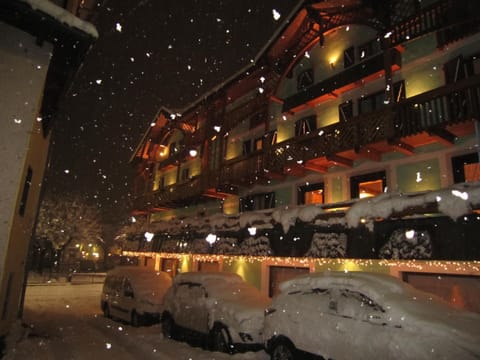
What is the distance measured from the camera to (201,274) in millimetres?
11859

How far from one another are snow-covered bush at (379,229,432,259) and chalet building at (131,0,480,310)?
193mm

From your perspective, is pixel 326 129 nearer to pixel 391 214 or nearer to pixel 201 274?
pixel 391 214

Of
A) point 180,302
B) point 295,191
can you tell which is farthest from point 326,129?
point 180,302

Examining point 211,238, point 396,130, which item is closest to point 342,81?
point 396,130

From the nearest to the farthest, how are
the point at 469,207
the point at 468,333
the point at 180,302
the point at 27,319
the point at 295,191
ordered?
the point at 468,333
the point at 469,207
the point at 180,302
the point at 27,319
the point at 295,191

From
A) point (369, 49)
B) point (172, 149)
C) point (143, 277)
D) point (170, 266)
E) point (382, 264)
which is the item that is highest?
point (369, 49)

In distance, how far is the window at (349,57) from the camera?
1556 cm

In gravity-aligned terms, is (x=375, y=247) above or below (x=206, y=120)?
below

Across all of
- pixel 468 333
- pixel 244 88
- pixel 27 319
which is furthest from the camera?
pixel 244 88

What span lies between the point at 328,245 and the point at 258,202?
7878mm

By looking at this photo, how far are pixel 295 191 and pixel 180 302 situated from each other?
300 inches

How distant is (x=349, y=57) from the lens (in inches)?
619

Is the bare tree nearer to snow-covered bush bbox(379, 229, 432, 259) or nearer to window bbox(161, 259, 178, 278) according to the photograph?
window bbox(161, 259, 178, 278)

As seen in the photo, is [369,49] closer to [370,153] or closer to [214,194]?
[370,153]
